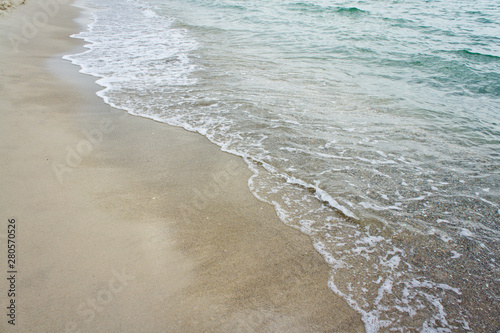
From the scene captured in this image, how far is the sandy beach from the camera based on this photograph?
82.4 inches

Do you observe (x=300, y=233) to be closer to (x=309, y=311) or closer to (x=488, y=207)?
(x=309, y=311)

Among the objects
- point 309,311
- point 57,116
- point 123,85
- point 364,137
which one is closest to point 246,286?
point 309,311

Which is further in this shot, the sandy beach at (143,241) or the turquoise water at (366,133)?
the turquoise water at (366,133)

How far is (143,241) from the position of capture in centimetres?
268

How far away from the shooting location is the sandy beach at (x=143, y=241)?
209 centimetres

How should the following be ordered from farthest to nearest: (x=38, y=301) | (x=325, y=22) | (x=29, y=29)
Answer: (x=325, y=22) < (x=29, y=29) < (x=38, y=301)

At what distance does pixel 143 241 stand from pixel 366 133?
3.62 metres

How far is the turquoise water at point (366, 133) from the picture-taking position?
2475 millimetres

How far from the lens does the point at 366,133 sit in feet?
16.0

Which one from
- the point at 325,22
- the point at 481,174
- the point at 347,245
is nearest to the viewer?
the point at 347,245

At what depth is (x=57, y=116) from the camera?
4.88 metres

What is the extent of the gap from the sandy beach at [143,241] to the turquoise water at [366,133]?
1.05 feet

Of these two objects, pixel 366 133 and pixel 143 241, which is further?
pixel 366 133

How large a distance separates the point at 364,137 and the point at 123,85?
16.1 feet
